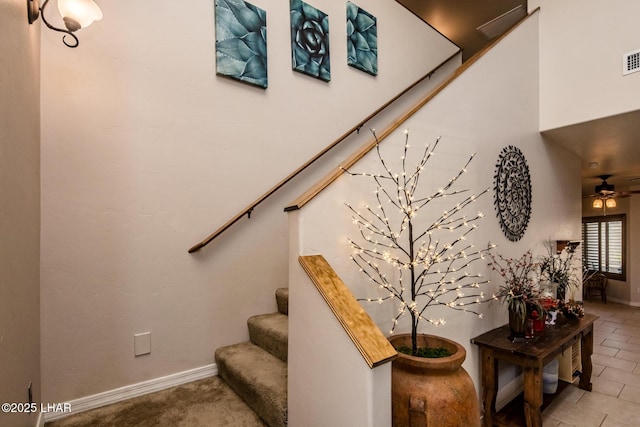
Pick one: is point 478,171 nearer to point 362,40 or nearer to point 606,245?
point 362,40

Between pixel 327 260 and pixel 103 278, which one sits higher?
pixel 327 260

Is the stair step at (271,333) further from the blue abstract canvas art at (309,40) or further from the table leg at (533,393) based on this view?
the blue abstract canvas art at (309,40)

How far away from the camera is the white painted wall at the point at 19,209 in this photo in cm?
107

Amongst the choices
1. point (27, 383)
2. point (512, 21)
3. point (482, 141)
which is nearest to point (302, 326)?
point (27, 383)

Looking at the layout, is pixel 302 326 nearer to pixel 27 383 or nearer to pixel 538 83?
pixel 27 383

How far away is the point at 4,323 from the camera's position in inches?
41.6

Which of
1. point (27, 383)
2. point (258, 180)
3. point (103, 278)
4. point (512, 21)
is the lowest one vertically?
point (27, 383)

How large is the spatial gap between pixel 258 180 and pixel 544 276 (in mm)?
2914

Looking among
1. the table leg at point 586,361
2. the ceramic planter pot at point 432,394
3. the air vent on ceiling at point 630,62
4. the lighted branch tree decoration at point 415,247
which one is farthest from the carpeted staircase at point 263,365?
the air vent on ceiling at point 630,62

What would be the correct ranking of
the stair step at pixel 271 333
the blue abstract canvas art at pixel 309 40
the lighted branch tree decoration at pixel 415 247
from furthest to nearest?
the blue abstract canvas art at pixel 309 40 < the stair step at pixel 271 333 < the lighted branch tree decoration at pixel 415 247

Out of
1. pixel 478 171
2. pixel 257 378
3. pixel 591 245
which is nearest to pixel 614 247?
pixel 591 245

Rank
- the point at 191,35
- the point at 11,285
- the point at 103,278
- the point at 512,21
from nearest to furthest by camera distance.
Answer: the point at 11,285
the point at 103,278
the point at 191,35
the point at 512,21

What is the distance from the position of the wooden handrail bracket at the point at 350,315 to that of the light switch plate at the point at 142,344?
1.30 m

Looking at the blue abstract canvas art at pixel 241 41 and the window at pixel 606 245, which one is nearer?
the blue abstract canvas art at pixel 241 41
